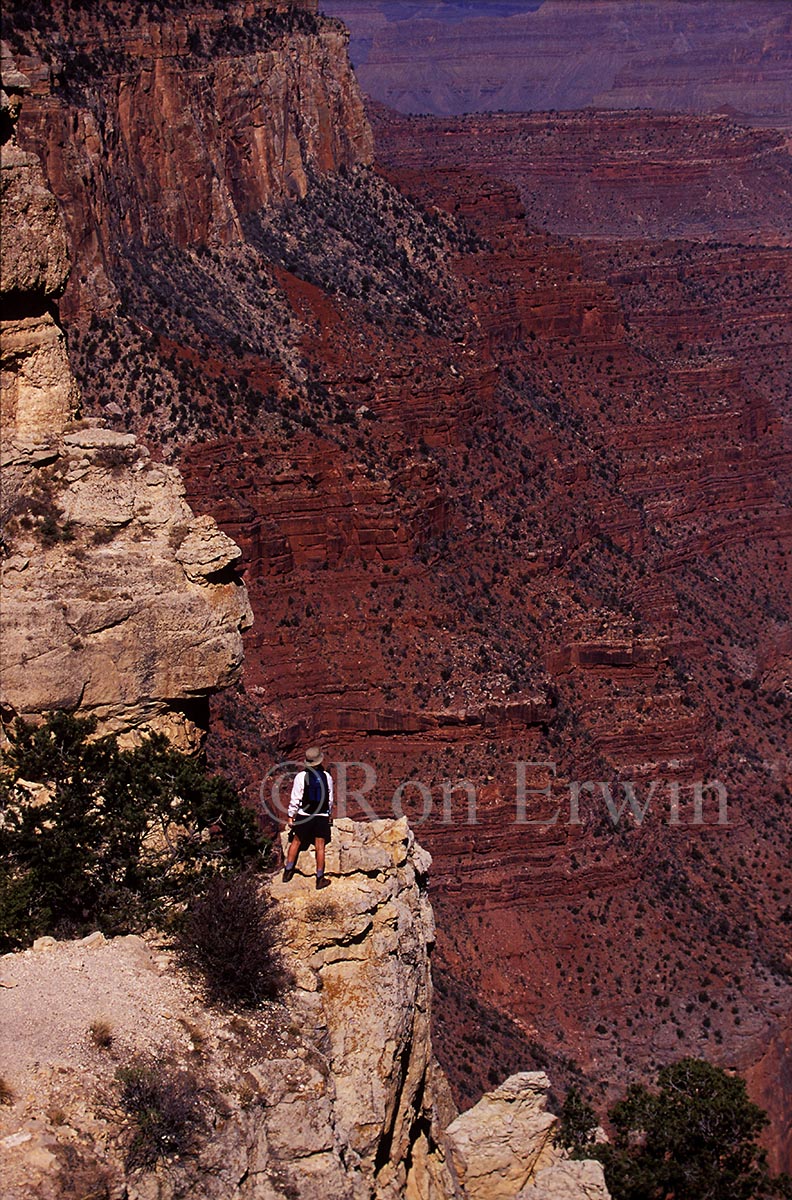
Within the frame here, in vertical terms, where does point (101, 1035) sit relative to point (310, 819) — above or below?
below

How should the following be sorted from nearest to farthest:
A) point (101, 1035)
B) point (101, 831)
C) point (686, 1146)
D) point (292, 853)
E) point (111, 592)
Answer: point (101, 1035) < point (292, 853) < point (111, 592) < point (101, 831) < point (686, 1146)

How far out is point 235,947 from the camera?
1856 centimetres

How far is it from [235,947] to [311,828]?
6.70ft

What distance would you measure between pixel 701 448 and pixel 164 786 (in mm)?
73875

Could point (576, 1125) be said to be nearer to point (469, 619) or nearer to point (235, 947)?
point (235, 947)

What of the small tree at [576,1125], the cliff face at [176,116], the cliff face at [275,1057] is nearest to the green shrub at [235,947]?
the cliff face at [275,1057]

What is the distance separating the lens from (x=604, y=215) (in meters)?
158

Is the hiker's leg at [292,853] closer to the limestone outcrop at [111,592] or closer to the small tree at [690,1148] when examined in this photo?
the limestone outcrop at [111,592]

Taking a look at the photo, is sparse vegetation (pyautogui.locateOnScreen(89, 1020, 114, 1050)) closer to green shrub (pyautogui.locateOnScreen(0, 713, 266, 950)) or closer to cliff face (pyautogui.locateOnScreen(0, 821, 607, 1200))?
cliff face (pyautogui.locateOnScreen(0, 821, 607, 1200))

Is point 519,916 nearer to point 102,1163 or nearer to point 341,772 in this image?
point 341,772

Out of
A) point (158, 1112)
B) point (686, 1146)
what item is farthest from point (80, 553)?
point (686, 1146)

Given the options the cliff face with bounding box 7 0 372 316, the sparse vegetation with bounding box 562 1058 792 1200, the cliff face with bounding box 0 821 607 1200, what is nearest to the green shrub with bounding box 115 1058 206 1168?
the cliff face with bounding box 0 821 607 1200

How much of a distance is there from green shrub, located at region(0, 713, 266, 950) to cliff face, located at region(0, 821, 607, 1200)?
5.43 ft

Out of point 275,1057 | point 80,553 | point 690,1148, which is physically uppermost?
point 80,553
